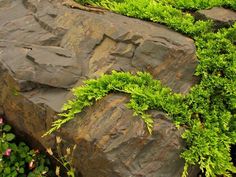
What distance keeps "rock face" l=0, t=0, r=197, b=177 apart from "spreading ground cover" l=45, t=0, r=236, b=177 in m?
0.12

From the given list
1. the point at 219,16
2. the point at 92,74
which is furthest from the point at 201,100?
the point at 219,16

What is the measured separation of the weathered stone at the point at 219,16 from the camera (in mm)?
5238

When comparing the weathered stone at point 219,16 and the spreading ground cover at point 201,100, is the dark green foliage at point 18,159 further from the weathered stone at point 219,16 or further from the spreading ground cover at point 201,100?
the weathered stone at point 219,16

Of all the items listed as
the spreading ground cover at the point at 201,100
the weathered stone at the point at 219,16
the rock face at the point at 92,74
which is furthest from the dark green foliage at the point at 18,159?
the weathered stone at the point at 219,16

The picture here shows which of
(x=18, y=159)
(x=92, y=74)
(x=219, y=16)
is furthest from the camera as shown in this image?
(x=219, y=16)

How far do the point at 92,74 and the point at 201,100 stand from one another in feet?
4.50

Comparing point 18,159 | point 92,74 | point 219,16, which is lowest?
point 18,159

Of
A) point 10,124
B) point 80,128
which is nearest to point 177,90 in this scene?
point 80,128

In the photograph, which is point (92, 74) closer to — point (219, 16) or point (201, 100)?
point (201, 100)

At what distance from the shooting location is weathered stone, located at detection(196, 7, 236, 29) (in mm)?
5238

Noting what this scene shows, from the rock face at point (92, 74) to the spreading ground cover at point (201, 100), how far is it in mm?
120

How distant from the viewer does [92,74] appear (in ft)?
14.9

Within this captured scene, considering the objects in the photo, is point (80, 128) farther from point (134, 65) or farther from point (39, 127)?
point (134, 65)

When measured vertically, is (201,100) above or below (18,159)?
above
